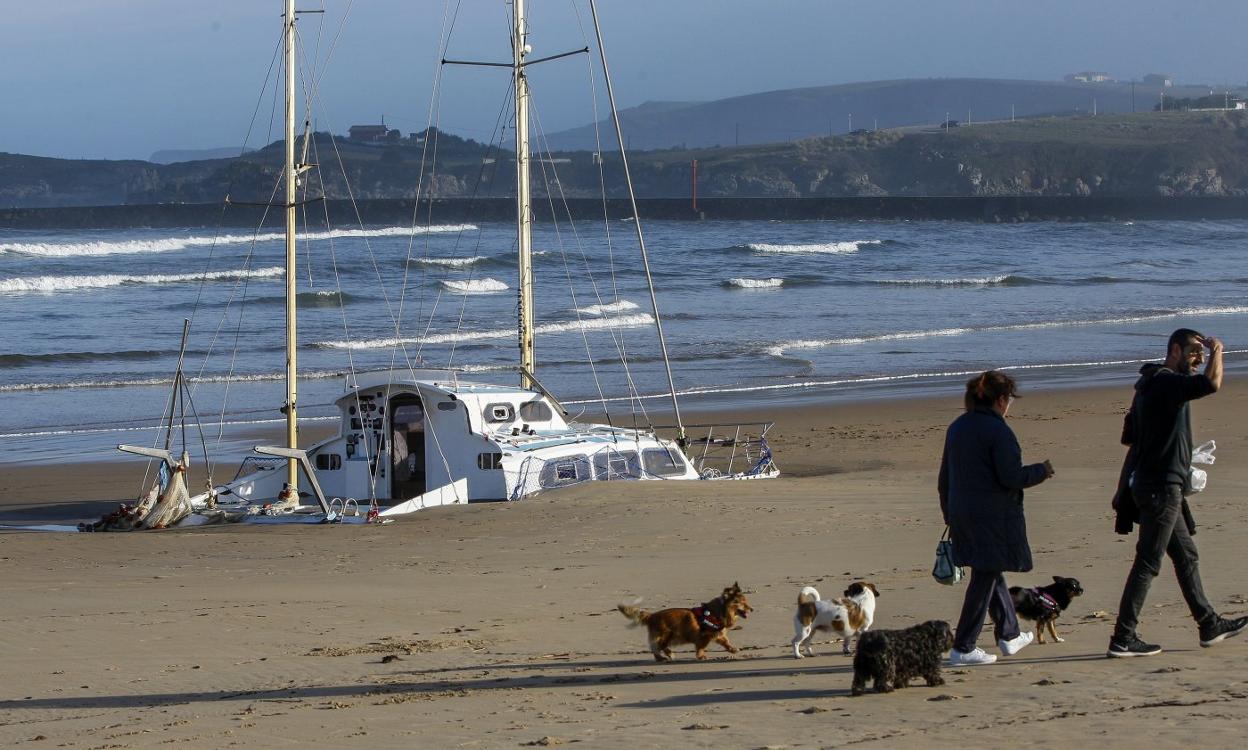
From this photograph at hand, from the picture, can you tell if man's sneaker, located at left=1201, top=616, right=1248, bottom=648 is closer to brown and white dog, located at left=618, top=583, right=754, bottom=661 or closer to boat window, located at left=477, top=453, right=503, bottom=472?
brown and white dog, located at left=618, top=583, right=754, bottom=661

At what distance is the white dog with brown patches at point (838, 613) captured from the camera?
8.09 meters

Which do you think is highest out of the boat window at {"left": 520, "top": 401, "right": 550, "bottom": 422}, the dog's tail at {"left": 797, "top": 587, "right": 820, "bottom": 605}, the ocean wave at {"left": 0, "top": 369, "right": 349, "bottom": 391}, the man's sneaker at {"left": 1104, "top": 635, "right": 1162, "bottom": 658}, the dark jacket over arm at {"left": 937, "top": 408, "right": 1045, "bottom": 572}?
the dark jacket over arm at {"left": 937, "top": 408, "right": 1045, "bottom": 572}

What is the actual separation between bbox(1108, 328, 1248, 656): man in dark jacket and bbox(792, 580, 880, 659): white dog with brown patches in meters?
1.29

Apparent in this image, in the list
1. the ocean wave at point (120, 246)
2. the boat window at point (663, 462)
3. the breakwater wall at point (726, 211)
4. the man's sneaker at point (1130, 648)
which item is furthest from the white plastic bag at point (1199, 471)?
the breakwater wall at point (726, 211)

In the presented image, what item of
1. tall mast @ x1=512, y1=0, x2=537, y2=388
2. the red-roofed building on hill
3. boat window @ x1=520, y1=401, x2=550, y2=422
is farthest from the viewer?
the red-roofed building on hill

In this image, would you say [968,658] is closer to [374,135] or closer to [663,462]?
[663,462]

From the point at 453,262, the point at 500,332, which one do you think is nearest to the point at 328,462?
the point at 500,332

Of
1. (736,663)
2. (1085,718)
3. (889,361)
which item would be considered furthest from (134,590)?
(889,361)

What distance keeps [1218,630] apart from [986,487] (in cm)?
157

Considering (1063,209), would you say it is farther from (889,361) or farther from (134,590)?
(134,590)

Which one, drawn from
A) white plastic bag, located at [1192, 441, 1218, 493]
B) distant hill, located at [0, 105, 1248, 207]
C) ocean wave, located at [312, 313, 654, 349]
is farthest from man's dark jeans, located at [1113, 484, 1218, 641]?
distant hill, located at [0, 105, 1248, 207]

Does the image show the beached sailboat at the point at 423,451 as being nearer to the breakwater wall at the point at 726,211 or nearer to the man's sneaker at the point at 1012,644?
the man's sneaker at the point at 1012,644

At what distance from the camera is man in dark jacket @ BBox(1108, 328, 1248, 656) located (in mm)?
7453

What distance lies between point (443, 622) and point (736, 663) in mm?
2592
